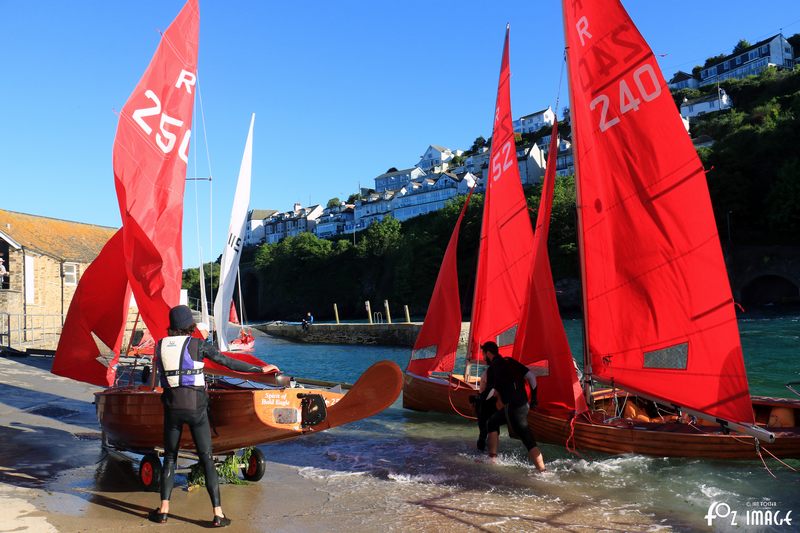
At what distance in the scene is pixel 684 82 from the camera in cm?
12512

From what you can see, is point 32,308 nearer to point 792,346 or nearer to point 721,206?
point 792,346

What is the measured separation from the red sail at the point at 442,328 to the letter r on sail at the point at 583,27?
548 centimetres

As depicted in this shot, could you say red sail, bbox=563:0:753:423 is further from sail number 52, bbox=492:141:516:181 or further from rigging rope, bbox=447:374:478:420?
sail number 52, bbox=492:141:516:181

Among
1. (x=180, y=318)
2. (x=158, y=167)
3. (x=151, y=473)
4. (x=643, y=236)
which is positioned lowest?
(x=151, y=473)

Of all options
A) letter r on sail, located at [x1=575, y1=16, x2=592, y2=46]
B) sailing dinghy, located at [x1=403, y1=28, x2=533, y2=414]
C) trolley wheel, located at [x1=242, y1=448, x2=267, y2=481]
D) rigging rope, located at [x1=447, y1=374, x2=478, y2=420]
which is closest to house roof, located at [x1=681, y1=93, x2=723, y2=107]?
sailing dinghy, located at [x1=403, y1=28, x2=533, y2=414]

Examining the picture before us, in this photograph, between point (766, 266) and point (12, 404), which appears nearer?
point (12, 404)

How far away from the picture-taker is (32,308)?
Result: 103 feet

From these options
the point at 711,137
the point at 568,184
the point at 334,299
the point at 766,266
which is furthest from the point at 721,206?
the point at 334,299

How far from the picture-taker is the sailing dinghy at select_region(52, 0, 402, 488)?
720cm

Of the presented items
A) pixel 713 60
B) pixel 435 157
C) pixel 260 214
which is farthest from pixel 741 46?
pixel 260 214

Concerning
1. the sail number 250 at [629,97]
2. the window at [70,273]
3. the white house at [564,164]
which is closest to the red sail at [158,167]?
the sail number 250 at [629,97]

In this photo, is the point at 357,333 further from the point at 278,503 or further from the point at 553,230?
the point at 278,503

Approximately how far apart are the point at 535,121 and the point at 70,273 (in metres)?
120

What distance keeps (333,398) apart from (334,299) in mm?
103790
